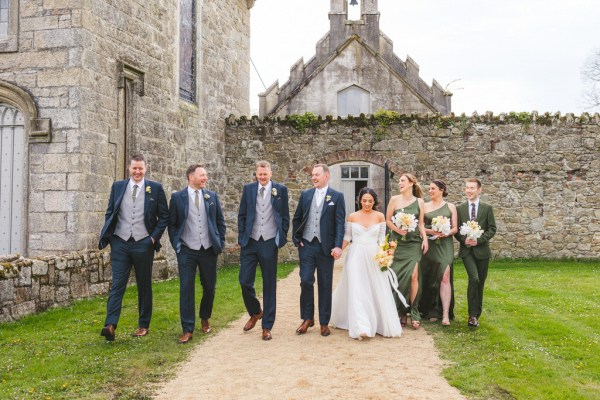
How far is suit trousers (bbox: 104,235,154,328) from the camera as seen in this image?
6633 millimetres

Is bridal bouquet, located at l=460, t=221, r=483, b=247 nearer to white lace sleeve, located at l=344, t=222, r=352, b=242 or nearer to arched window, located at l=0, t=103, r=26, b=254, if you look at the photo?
white lace sleeve, located at l=344, t=222, r=352, b=242

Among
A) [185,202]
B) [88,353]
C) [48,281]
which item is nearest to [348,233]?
[185,202]

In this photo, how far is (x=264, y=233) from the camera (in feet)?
22.9

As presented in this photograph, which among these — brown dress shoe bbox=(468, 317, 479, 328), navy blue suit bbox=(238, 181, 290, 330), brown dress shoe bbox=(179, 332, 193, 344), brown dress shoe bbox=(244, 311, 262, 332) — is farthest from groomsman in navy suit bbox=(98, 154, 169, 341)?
brown dress shoe bbox=(468, 317, 479, 328)

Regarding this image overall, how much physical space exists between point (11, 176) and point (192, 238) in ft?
15.1

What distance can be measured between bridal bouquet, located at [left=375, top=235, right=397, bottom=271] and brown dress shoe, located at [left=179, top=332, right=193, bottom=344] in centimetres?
222

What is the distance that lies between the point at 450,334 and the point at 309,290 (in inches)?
66.2

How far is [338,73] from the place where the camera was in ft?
82.9

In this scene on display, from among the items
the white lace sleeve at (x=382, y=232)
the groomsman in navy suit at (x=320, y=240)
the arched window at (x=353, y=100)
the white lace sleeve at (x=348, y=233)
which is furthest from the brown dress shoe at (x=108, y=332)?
the arched window at (x=353, y=100)

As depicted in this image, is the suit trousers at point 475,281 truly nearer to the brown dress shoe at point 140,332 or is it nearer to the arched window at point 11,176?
the brown dress shoe at point 140,332

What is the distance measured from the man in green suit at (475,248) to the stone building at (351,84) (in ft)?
56.9

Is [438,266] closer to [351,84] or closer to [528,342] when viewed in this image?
[528,342]

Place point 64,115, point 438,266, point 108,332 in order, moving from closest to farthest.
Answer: point 108,332, point 438,266, point 64,115

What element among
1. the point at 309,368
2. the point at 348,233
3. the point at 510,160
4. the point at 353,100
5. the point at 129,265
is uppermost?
the point at 353,100
